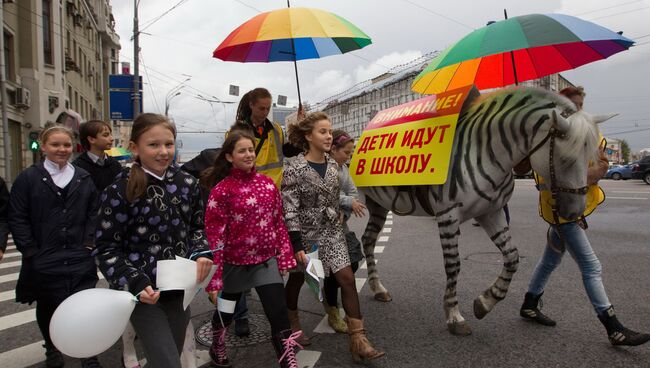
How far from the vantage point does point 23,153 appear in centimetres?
2105

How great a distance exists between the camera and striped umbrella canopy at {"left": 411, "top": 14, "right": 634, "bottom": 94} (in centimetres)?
349

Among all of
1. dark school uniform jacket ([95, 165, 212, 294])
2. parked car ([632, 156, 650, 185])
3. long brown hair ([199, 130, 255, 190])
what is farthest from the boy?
parked car ([632, 156, 650, 185])

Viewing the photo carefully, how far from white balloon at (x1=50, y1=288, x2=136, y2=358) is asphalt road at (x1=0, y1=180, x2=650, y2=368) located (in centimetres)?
160

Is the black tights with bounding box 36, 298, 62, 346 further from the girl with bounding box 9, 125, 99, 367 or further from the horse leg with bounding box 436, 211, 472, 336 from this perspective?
the horse leg with bounding box 436, 211, 472, 336

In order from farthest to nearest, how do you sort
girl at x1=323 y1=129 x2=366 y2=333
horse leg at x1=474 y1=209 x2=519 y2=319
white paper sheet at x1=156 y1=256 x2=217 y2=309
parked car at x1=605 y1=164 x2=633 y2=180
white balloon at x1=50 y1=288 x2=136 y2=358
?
parked car at x1=605 y1=164 x2=633 y2=180
girl at x1=323 y1=129 x2=366 y2=333
horse leg at x1=474 y1=209 x2=519 y2=319
white paper sheet at x1=156 y1=256 x2=217 y2=309
white balloon at x1=50 y1=288 x2=136 y2=358

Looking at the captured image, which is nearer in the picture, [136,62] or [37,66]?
[136,62]

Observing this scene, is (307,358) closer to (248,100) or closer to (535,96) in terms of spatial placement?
(248,100)

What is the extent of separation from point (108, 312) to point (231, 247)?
1170 millimetres

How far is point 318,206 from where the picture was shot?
12.4ft

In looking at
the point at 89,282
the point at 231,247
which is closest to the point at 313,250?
the point at 231,247

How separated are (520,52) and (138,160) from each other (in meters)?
3.99

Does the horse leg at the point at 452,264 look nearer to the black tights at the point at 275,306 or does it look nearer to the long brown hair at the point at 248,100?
the black tights at the point at 275,306

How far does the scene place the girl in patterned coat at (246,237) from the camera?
3.21 m

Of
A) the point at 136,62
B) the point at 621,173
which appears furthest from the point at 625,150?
the point at 136,62
